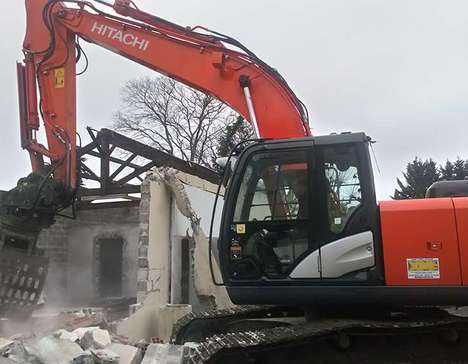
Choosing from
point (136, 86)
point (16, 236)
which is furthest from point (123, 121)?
point (16, 236)

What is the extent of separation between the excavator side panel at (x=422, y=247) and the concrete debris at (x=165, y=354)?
2.27 m

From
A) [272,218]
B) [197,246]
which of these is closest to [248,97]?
[272,218]

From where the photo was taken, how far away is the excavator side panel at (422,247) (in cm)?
478

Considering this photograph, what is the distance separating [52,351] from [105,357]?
54 cm

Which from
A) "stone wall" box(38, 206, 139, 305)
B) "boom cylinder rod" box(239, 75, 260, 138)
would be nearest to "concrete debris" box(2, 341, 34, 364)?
"boom cylinder rod" box(239, 75, 260, 138)

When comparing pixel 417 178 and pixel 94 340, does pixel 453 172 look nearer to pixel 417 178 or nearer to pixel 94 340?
pixel 417 178

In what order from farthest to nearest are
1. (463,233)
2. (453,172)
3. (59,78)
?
(453,172)
(59,78)
(463,233)

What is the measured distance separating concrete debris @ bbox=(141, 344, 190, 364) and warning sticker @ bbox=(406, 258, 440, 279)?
2.35 m

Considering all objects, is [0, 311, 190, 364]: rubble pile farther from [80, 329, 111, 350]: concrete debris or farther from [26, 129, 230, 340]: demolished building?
[26, 129, 230, 340]: demolished building

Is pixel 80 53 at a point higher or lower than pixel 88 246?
higher

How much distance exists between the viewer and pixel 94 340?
6.55m

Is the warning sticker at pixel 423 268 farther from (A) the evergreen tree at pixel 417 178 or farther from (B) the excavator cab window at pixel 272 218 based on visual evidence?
(A) the evergreen tree at pixel 417 178

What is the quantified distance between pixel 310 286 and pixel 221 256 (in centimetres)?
81

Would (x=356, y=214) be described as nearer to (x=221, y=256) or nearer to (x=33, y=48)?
(x=221, y=256)
